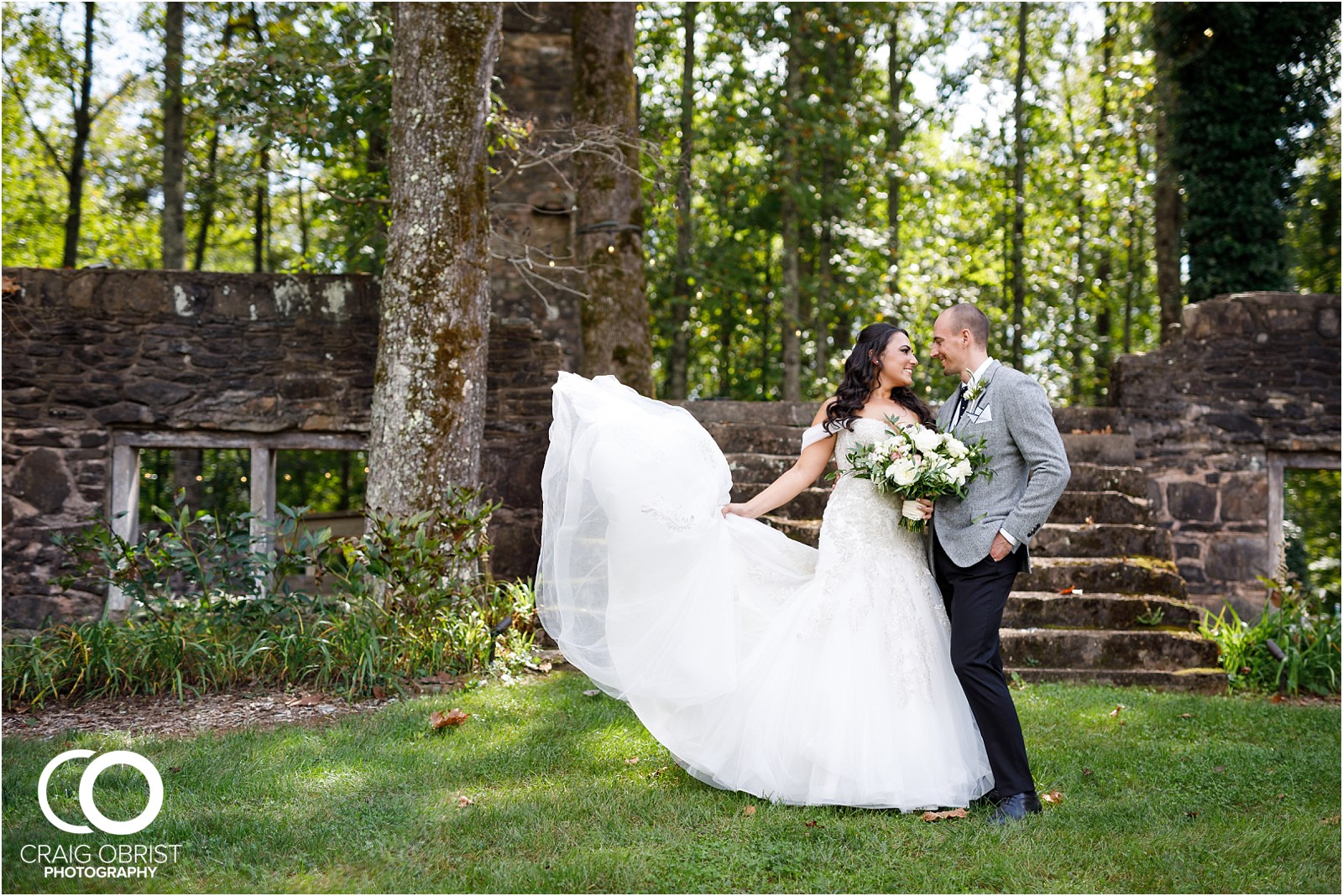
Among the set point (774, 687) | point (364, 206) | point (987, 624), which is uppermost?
point (364, 206)

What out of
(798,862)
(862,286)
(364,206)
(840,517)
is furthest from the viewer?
(862,286)

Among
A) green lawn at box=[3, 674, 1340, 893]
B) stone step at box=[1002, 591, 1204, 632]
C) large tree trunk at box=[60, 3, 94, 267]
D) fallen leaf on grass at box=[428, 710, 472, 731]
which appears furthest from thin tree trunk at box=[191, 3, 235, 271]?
stone step at box=[1002, 591, 1204, 632]

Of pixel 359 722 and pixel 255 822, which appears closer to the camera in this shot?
pixel 255 822

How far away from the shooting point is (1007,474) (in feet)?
13.1

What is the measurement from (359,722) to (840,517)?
2534 mm

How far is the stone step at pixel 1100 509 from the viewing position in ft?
24.2

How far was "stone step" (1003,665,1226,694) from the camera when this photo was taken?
6.13 metres

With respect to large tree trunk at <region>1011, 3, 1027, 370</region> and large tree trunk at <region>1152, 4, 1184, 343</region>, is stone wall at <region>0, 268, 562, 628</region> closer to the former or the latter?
large tree trunk at <region>1152, 4, 1184, 343</region>

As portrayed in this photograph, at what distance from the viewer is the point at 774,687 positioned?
3971mm

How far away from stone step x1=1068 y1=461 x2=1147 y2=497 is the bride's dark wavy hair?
12.9ft

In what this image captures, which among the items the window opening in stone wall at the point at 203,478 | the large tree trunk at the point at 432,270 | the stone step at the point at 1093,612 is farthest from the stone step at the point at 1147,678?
the window opening in stone wall at the point at 203,478

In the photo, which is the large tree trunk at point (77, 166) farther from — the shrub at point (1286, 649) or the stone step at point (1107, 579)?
the shrub at point (1286, 649)

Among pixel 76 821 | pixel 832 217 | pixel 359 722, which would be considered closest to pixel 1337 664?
pixel 359 722

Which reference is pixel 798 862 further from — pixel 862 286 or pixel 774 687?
pixel 862 286
